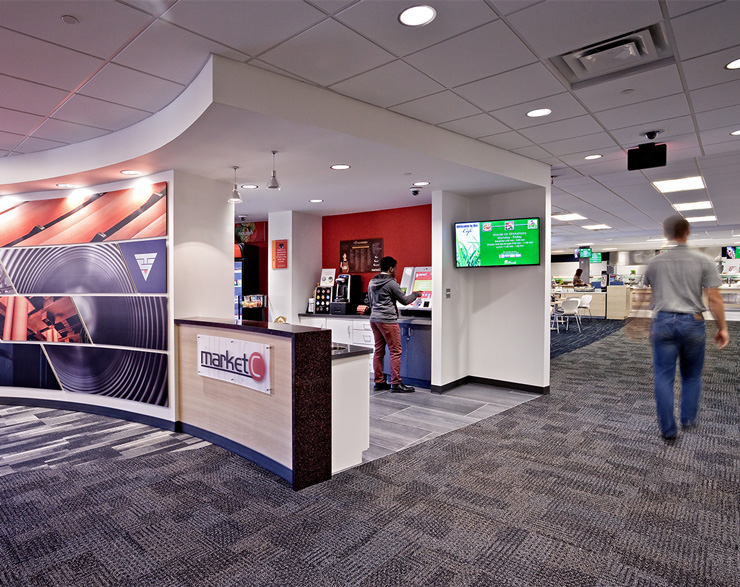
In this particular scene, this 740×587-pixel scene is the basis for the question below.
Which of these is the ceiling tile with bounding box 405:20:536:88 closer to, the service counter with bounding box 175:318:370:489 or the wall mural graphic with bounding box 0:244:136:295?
the service counter with bounding box 175:318:370:489

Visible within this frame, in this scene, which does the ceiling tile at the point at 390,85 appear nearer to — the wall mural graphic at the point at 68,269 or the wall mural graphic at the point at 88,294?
the wall mural graphic at the point at 88,294

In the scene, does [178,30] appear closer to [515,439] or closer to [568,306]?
[515,439]

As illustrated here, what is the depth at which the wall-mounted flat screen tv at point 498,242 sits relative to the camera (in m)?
5.58

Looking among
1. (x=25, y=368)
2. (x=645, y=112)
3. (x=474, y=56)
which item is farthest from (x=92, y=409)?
(x=645, y=112)

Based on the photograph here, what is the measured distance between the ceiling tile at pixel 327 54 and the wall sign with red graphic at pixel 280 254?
4239 mm

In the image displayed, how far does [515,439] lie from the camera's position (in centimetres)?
411

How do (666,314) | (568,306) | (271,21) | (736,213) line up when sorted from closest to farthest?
1. (271,21)
2. (666,314)
3. (736,213)
4. (568,306)

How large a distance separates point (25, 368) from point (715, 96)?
24.0 feet

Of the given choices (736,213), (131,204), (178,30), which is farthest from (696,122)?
(736,213)

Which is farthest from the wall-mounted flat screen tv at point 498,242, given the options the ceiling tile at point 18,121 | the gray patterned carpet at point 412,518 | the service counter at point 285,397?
the ceiling tile at point 18,121

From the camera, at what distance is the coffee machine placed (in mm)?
7105

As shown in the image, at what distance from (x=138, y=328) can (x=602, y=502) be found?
4.29 m

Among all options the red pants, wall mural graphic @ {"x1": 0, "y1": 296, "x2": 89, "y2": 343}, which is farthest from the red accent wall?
wall mural graphic @ {"x1": 0, "y1": 296, "x2": 89, "y2": 343}

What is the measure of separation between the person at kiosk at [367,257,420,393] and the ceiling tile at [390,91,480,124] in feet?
6.55
